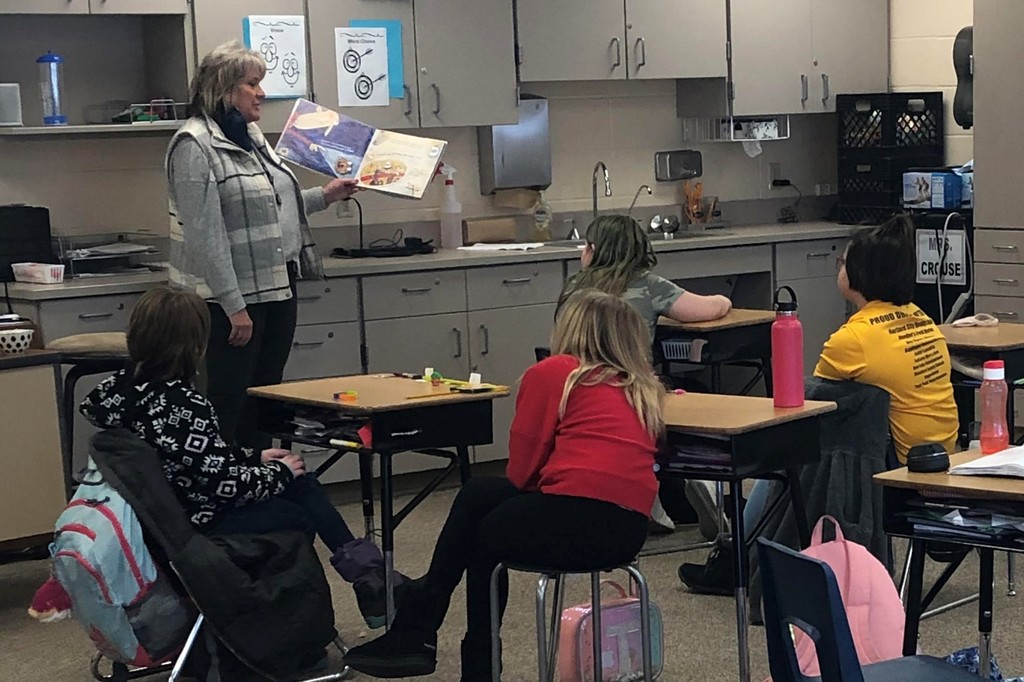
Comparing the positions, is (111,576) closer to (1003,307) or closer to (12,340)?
(12,340)

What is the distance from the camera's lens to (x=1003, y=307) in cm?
659

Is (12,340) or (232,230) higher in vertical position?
(232,230)

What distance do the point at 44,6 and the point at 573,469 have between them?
3.11 m

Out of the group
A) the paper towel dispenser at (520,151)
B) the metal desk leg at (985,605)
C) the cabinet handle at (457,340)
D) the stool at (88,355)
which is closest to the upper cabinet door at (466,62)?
the paper towel dispenser at (520,151)

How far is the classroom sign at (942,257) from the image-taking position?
6.90 metres

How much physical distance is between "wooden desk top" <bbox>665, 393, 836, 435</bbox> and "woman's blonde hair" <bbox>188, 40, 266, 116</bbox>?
1942 millimetres

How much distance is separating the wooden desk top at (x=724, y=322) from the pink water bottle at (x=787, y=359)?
4.72ft

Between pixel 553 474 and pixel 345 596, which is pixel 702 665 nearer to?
pixel 553 474

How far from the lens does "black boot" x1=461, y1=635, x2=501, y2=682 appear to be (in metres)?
3.64

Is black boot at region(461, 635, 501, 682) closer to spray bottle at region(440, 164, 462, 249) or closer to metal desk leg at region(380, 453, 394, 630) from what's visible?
metal desk leg at region(380, 453, 394, 630)

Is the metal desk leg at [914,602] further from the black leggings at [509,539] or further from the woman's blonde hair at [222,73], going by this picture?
the woman's blonde hair at [222,73]

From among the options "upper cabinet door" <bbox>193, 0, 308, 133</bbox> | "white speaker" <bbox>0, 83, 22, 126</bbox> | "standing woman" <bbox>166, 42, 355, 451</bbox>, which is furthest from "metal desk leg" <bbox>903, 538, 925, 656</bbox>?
"white speaker" <bbox>0, 83, 22, 126</bbox>

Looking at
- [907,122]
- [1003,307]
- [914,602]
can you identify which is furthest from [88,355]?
[907,122]

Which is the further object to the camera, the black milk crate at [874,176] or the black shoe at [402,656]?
the black milk crate at [874,176]
